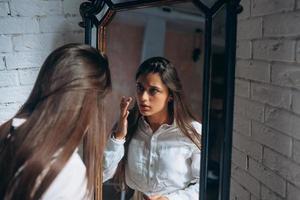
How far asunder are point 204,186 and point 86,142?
12.2 inches

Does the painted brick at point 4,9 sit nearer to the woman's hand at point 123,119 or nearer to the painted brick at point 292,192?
the woman's hand at point 123,119

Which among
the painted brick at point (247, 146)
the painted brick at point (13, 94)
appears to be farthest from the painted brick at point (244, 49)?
the painted brick at point (13, 94)

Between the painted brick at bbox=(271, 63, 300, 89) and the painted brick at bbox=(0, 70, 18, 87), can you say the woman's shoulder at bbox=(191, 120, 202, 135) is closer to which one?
the painted brick at bbox=(271, 63, 300, 89)

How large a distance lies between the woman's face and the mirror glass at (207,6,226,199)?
0.38ft

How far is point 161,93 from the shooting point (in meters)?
0.91

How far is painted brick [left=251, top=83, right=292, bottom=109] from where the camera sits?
93cm

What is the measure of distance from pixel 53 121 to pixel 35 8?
0.29 meters

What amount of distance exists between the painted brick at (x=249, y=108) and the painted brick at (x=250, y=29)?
0.17m

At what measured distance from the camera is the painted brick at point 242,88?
1039 mm

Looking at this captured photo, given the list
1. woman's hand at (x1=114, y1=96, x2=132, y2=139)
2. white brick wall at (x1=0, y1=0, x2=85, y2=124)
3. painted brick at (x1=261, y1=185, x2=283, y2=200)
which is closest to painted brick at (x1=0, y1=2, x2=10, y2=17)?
white brick wall at (x1=0, y1=0, x2=85, y2=124)

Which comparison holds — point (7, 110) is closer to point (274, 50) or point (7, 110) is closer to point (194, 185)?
point (194, 185)

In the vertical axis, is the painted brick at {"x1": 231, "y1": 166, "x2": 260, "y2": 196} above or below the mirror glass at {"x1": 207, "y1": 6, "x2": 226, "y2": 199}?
below

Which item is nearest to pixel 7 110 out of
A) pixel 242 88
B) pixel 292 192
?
pixel 242 88

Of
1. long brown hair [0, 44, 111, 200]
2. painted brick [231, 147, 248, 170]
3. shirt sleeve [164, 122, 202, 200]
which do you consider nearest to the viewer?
long brown hair [0, 44, 111, 200]
